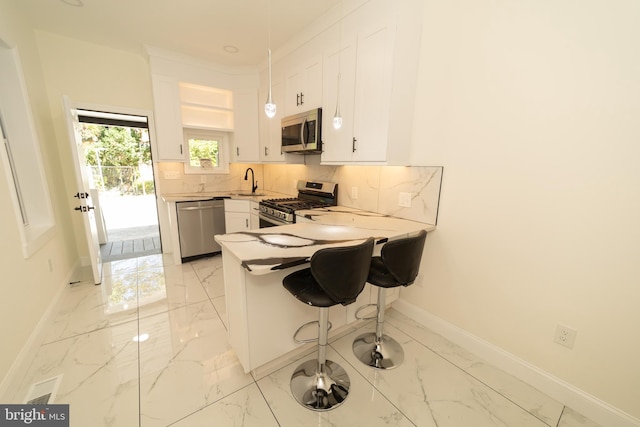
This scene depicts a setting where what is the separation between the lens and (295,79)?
2828mm

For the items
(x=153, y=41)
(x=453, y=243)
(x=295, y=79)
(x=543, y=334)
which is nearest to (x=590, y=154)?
(x=453, y=243)

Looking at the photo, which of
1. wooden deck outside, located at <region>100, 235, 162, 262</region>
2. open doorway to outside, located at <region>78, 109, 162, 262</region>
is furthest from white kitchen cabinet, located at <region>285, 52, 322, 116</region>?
open doorway to outside, located at <region>78, 109, 162, 262</region>

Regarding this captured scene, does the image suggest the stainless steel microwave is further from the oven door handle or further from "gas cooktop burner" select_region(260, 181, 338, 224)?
the oven door handle

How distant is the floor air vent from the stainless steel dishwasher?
2.01 m

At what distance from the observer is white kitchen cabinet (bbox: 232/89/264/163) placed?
3.74m

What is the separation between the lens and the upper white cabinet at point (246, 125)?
147 inches

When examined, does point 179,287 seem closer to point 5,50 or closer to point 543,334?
point 5,50

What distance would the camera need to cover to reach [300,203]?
3.04 m

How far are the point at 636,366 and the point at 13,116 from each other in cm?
494

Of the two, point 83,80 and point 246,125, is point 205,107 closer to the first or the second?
point 246,125

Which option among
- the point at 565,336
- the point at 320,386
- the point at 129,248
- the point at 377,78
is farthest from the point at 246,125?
the point at 565,336

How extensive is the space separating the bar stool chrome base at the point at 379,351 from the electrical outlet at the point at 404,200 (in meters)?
1.15

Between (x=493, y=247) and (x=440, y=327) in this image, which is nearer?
(x=493, y=247)

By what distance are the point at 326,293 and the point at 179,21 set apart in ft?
10.1
